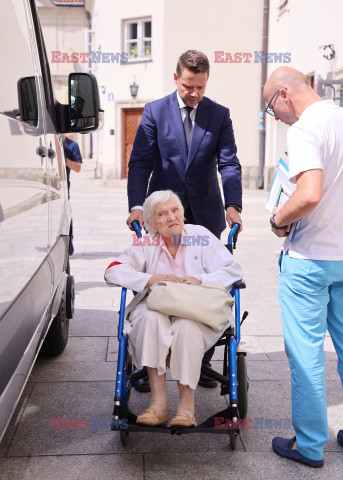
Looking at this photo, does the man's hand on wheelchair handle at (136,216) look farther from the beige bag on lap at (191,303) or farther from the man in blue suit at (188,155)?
the beige bag on lap at (191,303)

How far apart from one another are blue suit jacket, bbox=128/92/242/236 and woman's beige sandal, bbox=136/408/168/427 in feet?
4.73

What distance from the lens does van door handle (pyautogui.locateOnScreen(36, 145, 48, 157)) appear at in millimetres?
3125

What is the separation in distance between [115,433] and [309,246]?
4.68 ft

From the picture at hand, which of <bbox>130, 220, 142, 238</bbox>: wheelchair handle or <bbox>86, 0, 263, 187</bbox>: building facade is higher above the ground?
<bbox>86, 0, 263, 187</bbox>: building facade

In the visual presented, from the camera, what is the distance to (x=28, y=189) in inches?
106

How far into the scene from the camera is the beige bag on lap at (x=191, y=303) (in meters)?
3.16

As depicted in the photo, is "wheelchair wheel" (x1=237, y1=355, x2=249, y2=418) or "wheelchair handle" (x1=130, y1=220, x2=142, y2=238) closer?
"wheelchair wheel" (x1=237, y1=355, x2=249, y2=418)

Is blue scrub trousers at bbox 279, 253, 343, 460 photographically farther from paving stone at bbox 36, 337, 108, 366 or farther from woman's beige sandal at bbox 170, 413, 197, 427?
paving stone at bbox 36, 337, 108, 366

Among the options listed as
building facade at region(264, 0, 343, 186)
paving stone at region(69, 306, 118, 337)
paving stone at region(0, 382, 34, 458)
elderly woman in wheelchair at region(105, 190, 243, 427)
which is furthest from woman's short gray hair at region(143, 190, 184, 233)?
building facade at region(264, 0, 343, 186)

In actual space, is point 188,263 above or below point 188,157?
below

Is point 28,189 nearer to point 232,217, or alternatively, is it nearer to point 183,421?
point 183,421

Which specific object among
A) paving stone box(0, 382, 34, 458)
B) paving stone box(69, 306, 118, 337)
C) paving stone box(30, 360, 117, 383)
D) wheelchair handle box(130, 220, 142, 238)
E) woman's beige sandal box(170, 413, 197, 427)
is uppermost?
wheelchair handle box(130, 220, 142, 238)

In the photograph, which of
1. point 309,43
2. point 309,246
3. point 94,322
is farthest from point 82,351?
point 309,43

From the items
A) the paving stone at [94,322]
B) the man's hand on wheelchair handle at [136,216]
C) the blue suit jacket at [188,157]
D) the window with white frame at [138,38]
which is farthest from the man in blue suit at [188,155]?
the window with white frame at [138,38]
